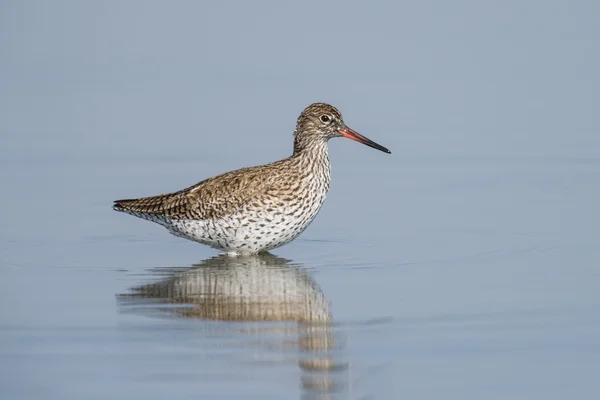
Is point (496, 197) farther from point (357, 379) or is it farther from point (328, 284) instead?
point (357, 379)

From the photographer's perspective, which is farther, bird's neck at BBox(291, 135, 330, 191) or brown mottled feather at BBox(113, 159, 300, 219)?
bird's neck at BBox(291, 135, 330, 191)

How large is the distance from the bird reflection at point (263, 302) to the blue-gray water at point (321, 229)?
0.09ft

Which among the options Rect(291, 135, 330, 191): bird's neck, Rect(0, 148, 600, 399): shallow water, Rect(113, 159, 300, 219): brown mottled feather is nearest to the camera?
Rect(0, 148, 600, 399): shallow water

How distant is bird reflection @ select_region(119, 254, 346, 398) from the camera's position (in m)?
7.59

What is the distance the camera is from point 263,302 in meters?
8.99

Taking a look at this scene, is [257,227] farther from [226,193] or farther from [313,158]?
[313,158]

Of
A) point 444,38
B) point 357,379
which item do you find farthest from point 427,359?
point 444,38

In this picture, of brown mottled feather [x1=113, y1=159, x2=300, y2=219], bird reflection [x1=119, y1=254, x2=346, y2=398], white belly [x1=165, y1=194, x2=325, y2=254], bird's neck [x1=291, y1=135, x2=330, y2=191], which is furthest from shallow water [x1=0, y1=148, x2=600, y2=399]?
bird's neck [x1=291, y1=135, x2=330, y2=191]

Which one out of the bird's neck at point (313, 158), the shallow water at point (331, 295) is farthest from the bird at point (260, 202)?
the shallow water at point (331, 295)

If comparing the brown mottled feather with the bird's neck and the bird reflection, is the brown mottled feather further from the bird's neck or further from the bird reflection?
the bird reflection

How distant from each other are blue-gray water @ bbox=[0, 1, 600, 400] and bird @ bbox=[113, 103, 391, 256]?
235 millimetres

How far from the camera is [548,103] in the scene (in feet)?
55.5

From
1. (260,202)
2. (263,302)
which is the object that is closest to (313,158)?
(260,202)

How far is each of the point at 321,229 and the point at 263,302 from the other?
2896mm
